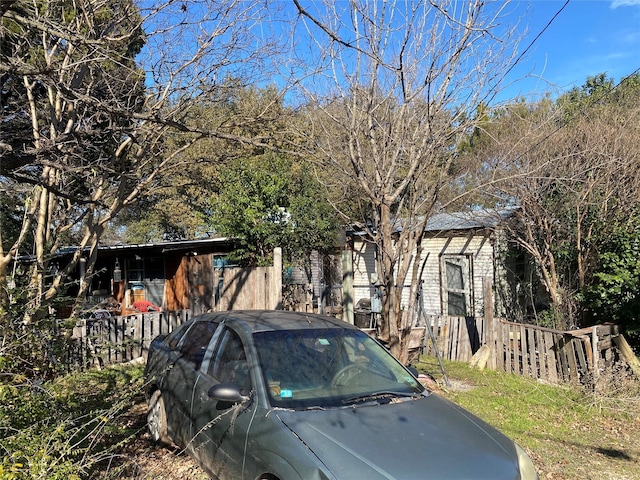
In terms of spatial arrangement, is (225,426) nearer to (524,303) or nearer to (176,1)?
(176,1)

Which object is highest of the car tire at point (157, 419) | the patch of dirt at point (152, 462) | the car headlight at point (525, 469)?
the car headlight at point (525, 469)

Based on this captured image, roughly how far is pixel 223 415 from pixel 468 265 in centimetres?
1096

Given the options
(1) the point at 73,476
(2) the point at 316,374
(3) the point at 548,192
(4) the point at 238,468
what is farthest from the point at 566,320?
(1) the point at 73,476

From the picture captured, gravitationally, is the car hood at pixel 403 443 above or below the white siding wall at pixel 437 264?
below

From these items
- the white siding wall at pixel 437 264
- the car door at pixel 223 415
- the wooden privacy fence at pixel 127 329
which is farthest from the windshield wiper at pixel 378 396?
the white siding wall at pixel 437 264

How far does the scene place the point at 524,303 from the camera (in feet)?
42.8

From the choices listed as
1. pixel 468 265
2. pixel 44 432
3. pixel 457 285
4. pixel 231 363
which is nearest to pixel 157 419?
pixel 231 363

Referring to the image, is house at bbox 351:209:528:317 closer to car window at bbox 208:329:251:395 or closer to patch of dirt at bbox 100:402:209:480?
patch of dirt at bbox 100:402:209:480

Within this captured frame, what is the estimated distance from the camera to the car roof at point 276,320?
4.01 meters

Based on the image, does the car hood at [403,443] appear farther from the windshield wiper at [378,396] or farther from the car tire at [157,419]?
the car tire at [157,419]

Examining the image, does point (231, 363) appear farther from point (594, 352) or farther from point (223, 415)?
point (594, 352)

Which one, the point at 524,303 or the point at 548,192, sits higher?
the point at 548,192

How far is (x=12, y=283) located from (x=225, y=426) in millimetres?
3152

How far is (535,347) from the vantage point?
7.87 m
